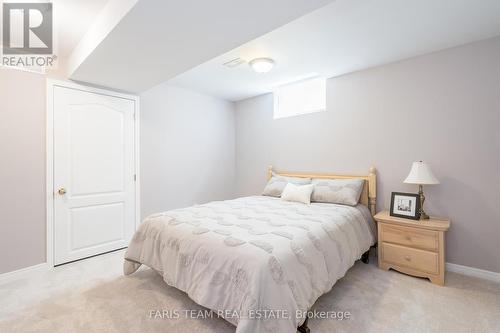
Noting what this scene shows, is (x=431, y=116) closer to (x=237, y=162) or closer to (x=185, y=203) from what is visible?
(x=237, y=162)

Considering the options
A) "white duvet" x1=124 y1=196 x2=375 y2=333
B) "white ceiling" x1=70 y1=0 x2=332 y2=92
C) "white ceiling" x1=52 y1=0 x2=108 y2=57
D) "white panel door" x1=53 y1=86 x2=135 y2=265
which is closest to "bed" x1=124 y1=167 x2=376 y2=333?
"white duvet" x1=124 y1=196 x2=375 y2=333

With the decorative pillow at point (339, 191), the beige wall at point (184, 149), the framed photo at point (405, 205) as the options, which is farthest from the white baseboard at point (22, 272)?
the framed photo at point (405, 205)

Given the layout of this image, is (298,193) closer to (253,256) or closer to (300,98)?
(300,98)

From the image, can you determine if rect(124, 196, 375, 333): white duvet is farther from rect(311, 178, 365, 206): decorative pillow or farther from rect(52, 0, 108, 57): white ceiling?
rect(52, 0, 108, 57): white ceiling

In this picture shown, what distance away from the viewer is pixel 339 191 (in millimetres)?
2945

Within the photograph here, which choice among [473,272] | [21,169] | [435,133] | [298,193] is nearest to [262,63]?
[298,193]

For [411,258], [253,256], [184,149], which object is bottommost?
[411,258]

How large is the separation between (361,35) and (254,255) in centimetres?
228

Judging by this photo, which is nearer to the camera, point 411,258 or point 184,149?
point 411,258

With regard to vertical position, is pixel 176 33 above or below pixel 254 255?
above

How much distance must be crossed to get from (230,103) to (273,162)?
1544 millimetres

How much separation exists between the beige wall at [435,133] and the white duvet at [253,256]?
0.91m

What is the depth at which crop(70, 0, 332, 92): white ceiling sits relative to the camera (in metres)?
1.48

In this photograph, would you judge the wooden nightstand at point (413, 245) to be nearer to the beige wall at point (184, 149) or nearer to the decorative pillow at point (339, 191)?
the decorative pillow at point (339, 191)
